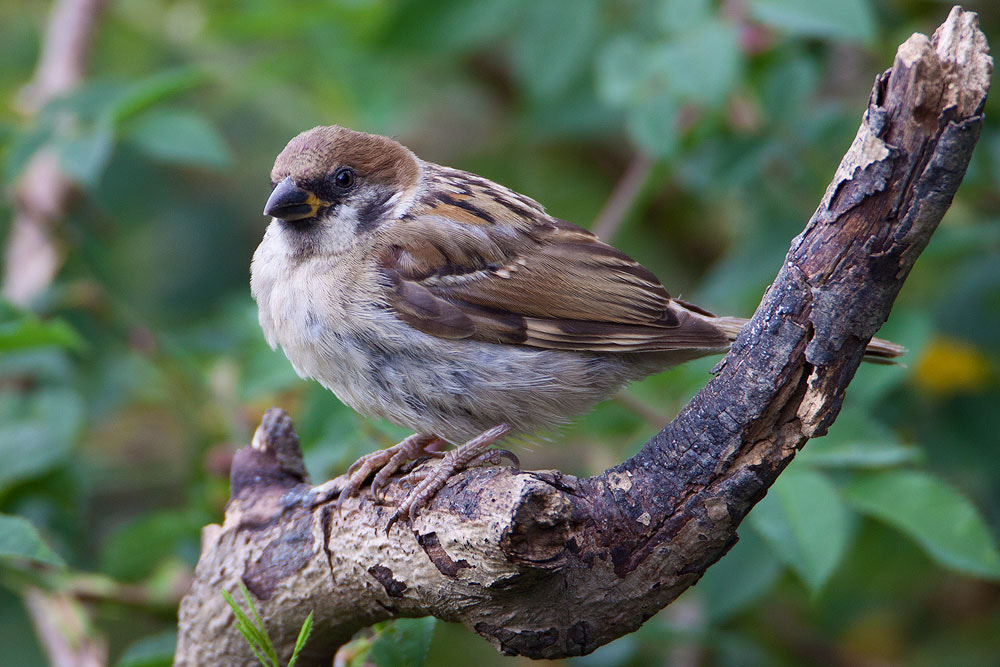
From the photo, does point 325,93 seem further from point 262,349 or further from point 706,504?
point 706,504

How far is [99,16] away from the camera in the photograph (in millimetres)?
4977

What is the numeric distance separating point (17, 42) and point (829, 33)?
464 centimetres

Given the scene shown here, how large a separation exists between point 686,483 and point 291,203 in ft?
4.96

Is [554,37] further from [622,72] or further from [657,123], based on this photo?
[657,123]

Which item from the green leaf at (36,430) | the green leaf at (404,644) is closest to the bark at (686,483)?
the green leaf at (404,644)

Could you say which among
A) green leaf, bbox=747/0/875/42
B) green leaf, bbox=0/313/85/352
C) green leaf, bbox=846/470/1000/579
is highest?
green leaf, bbox=747/0/875/42

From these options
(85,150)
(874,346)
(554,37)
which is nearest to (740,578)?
(874,346)

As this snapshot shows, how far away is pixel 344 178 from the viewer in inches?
122

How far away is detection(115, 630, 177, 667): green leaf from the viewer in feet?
9.02

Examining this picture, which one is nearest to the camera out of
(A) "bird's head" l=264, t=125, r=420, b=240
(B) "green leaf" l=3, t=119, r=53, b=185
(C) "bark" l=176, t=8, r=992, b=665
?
(C) "bark" l=176, t=8, r=992, b=665

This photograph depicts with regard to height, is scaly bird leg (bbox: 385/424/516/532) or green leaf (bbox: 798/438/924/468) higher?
green leaf (bbox: 798/438/924/468)

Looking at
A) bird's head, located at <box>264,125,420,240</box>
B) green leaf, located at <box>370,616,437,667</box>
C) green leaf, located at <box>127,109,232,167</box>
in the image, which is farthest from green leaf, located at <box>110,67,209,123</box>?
green leaf, located at <box>370,616,437,667</box>

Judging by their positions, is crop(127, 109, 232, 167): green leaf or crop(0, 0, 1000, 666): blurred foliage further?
crop(127, 109, 232, 167): green leaf

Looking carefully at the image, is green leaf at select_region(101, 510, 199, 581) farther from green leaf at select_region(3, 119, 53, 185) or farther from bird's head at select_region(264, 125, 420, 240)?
green leaf at select_region(3, 119, 53, 185)
